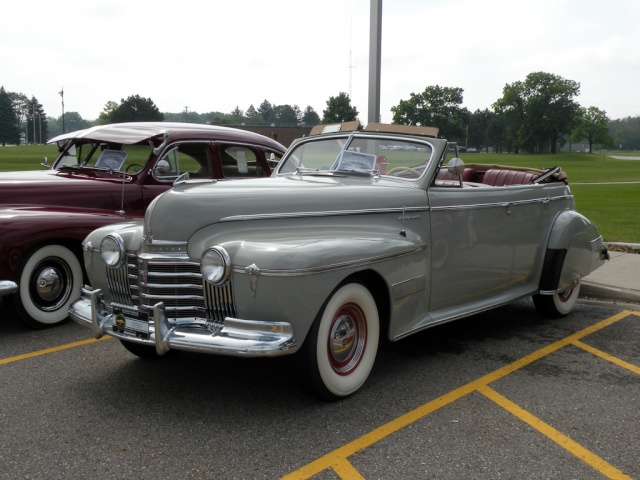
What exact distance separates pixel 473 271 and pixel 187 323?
2.34 metres

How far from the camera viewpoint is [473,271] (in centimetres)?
493

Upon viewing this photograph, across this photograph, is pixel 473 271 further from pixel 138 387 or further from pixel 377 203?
pixel 138 387

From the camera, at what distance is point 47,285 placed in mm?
5586

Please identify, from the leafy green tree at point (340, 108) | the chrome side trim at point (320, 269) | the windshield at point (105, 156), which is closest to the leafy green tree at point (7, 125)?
the leafy green tree at point (340, 108)

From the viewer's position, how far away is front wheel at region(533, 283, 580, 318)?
597cm

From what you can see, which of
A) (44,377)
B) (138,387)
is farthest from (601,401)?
(44,377)

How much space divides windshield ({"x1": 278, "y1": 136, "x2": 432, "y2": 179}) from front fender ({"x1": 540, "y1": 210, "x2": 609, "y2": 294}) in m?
1.70

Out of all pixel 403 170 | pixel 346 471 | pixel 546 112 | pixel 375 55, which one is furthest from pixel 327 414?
pixel 546 112

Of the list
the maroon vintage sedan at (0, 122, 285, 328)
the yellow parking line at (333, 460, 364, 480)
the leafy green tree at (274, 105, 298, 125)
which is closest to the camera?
the yellow parking line at (333, 460, 364, 480)

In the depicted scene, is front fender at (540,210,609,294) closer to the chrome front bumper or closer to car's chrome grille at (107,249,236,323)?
the chrome front bumper

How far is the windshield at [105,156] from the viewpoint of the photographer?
6.89 m

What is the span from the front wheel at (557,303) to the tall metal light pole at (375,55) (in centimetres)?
399

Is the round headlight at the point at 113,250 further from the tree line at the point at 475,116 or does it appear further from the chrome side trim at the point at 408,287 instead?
the tree line at the point at 475,116

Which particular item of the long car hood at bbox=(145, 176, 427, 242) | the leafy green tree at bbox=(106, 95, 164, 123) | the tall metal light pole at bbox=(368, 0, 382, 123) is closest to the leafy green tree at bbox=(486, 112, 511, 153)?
the leafy green tree at bbox=(106, 95, 164, 123)
